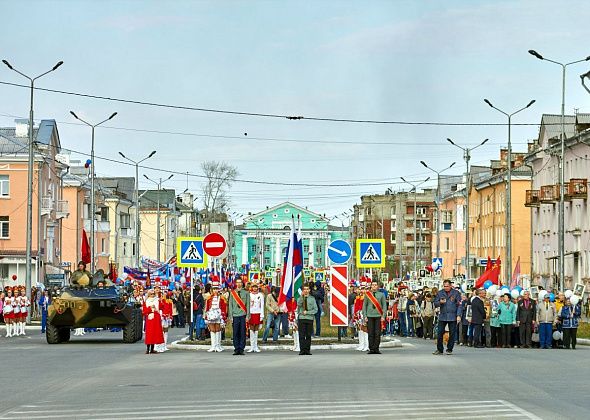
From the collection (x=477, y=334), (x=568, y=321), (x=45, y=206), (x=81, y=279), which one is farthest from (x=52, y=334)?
(x=45, y=206)

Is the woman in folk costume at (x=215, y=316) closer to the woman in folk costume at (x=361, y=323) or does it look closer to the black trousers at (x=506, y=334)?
the woman in folk costume at (x=361, y=323)

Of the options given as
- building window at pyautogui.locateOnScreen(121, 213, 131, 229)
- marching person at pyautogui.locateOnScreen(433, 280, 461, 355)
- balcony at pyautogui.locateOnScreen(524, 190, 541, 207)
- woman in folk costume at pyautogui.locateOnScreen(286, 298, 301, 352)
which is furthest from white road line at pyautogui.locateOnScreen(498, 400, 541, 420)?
building window at pyautogui.locateOnScreen(121, 213, 131, 229)

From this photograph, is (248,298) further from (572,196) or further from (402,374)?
(572,196)

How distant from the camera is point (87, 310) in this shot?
3722 cm

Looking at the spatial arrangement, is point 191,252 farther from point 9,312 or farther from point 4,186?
point 4,186

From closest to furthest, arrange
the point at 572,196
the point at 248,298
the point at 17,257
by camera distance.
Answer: the point at 248,298 → the point at 572,196 → the point at 17,257

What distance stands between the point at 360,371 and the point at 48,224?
218 ft

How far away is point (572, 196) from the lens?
73.1 meters

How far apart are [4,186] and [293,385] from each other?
65.0 metres

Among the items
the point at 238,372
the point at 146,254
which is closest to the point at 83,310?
the point at 238,372

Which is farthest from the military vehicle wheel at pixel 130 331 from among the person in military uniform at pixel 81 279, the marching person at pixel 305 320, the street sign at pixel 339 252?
the marching person at pixel 305 320

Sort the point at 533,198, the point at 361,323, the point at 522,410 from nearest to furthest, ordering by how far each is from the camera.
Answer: the point at 522,410
the point at 361,323
the point at 533,198

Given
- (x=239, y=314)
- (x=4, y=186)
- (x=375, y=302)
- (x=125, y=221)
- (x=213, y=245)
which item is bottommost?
(x=239, y=314)

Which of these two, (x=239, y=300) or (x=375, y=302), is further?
(x=239, y=300)
